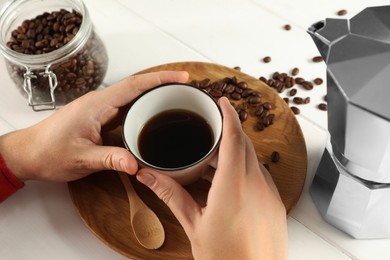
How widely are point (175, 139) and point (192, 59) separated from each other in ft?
0.90

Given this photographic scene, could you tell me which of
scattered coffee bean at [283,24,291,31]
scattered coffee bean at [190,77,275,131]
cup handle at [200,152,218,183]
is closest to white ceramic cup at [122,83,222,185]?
cup handle at [200,152,218,183]

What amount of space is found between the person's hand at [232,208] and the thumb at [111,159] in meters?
0.02

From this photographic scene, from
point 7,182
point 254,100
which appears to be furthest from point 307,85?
point 7,182

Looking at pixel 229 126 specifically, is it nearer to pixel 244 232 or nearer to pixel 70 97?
pixel 244 232

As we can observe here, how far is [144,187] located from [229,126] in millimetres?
219

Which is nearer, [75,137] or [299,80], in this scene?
[75,137]

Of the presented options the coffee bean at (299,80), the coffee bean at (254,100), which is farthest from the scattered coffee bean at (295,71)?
the coffee bean at (254,100)

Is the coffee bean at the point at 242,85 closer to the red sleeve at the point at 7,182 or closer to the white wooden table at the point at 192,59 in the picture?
the white wooden table at the point at 192,59

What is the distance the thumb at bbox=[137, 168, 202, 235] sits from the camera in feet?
2.68

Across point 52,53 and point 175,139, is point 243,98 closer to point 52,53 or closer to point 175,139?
point 175,139

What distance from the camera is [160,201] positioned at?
940 millimetres

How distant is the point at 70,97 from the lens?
1064 mm

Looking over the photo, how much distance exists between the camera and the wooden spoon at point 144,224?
890 millimetres

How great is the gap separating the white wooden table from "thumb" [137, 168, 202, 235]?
0.57 feet
